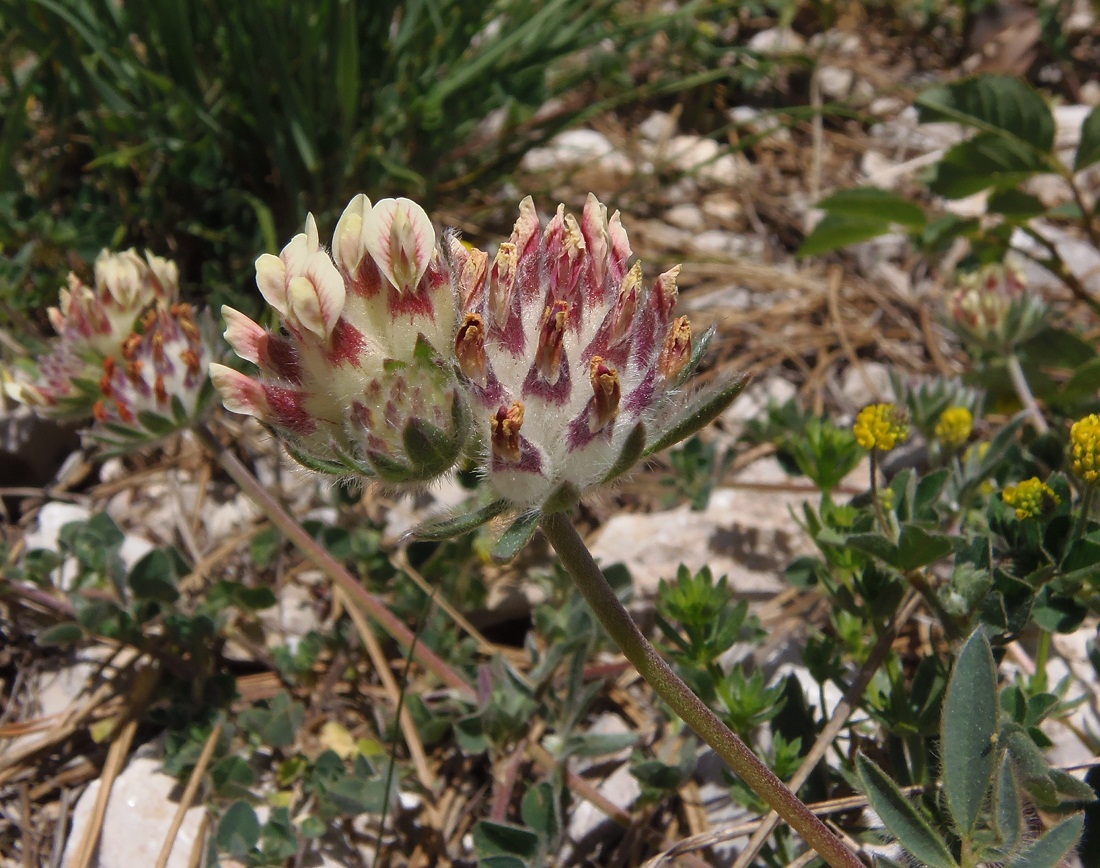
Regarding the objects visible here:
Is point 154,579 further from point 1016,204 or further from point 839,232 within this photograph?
point 1016,204

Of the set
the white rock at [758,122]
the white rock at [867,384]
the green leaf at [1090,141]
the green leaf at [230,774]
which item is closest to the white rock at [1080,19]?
the white rock at [758,122]

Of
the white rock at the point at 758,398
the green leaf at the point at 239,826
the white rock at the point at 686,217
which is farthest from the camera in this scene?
the white rock at the point at 686,217

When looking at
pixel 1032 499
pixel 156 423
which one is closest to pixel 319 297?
pixel 156 423

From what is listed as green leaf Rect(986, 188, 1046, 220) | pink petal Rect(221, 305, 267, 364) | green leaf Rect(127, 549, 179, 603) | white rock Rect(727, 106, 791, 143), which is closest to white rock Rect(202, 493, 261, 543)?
green leaf Rect(127, 549, 179, 603)

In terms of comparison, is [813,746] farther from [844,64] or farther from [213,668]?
[844,64]

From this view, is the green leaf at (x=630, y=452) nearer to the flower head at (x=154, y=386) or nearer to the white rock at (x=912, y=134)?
the flower head at (x=154, y=386)

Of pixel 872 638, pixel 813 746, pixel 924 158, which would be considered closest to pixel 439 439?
pixel 813 746
